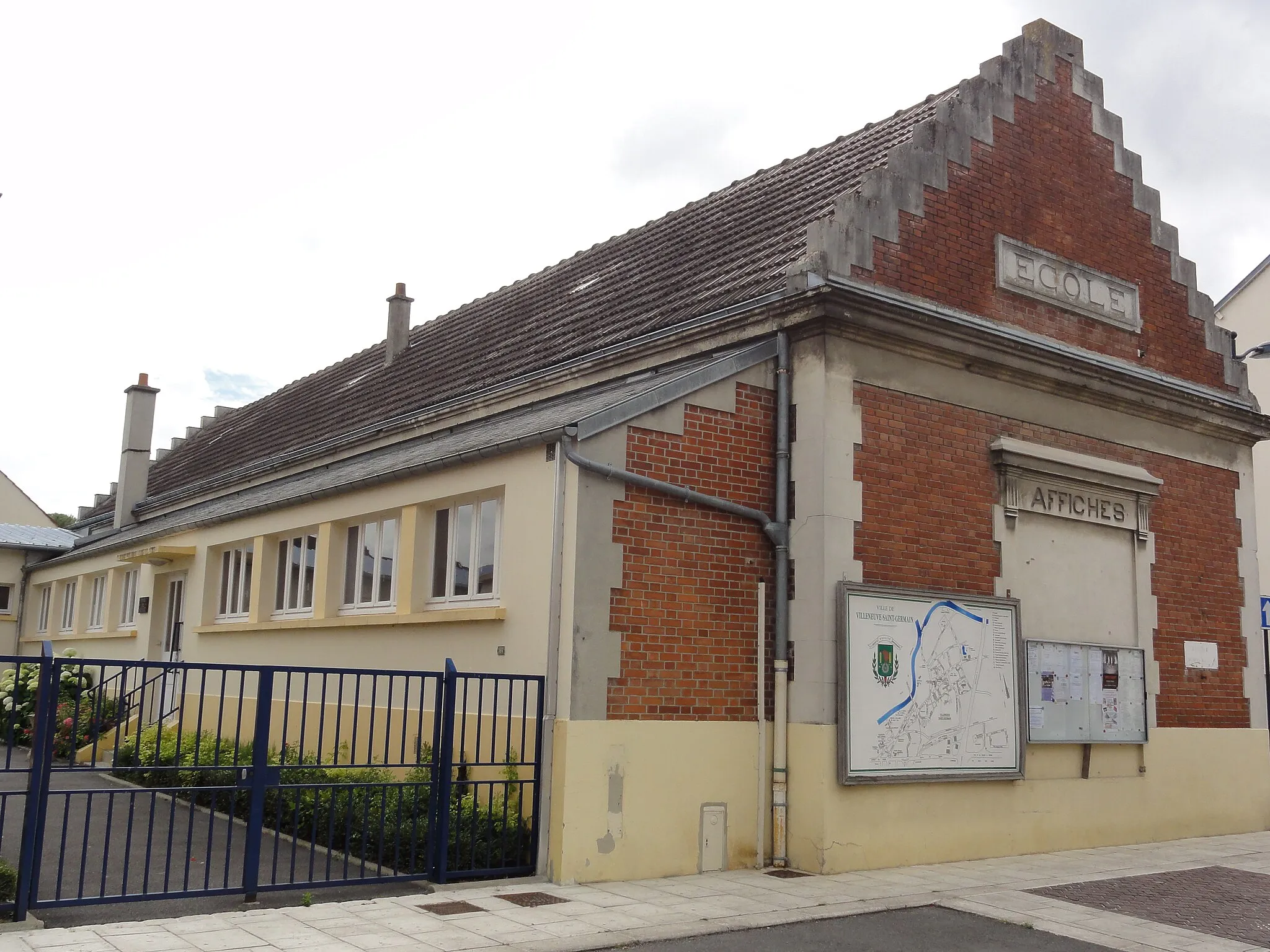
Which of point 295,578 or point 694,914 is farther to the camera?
point 295,578

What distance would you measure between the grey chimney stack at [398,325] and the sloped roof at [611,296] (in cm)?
29

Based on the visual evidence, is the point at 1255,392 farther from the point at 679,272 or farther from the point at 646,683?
the point at 646,683

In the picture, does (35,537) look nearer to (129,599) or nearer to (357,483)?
(129,599)

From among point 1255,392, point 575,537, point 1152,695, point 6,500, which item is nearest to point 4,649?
point 6,500

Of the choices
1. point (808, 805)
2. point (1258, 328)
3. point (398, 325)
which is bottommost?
point (808, 805)

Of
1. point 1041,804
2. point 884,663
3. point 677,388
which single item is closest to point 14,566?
point 677,388

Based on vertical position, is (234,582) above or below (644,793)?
above

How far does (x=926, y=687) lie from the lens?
1096 centimetres

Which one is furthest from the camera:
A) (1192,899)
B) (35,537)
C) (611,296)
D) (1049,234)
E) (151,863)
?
(35,537)

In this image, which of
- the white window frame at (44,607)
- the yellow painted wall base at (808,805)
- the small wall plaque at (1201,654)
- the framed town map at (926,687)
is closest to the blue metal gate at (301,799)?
the yellow painted wall base at (808,805)

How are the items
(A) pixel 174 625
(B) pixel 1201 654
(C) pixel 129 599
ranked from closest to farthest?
(B) pixel 1201 654 → (A) pixel 174 625 → (C) pixel 129 599

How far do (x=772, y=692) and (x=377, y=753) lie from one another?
4168mm

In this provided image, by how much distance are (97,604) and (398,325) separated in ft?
25.8

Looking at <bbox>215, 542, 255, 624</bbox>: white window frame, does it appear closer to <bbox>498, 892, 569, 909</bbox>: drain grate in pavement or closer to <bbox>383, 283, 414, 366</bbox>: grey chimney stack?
<bbox>383, 283, 414, 366</bbox>: grey chimney stack
